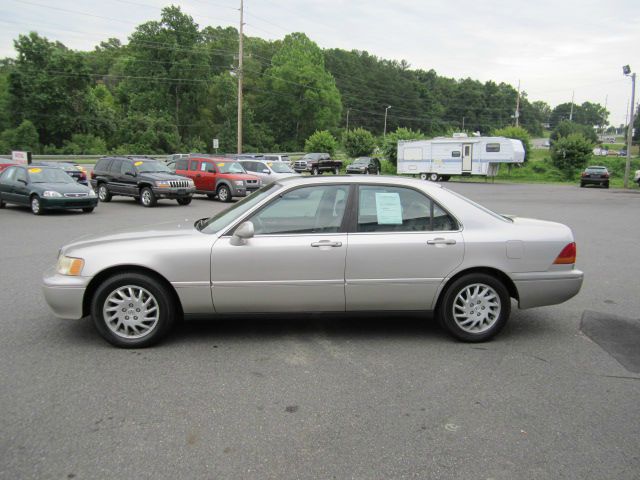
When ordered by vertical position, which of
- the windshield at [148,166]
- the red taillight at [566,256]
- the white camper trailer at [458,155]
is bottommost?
the red taillight at [566,256]

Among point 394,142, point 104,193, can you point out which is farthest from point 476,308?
point 394,142

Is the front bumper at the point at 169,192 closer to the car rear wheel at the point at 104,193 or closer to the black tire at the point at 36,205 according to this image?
the car rear wheel at the point at 104,193

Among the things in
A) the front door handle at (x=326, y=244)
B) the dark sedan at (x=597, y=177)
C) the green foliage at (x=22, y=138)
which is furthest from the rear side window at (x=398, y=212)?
the green foliage at (x=22, y=138)

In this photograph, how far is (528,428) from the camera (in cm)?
339

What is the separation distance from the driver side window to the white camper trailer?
35653 mm

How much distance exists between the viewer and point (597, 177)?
37.1 m

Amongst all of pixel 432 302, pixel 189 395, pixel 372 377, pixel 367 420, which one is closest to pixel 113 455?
pixel 189 395

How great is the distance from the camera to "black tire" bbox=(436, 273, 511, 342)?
4.90m

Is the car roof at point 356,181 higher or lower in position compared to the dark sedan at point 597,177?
lower

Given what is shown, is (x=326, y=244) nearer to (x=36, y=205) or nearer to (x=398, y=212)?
(x=398, y=212)

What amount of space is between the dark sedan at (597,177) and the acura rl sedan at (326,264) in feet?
119

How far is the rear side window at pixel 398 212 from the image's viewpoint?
4.95 meters

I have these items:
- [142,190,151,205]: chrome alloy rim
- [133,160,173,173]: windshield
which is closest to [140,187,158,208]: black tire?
[142,190,151,205]: chrome alloy rim

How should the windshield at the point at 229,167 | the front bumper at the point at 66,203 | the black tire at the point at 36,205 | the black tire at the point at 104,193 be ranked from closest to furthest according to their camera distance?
1. the front bumper at the point at 66,203
2. the black tire at the point at 36,205
3. the black tire at the point at 104,193
4. the windshield at the point at 229,167
